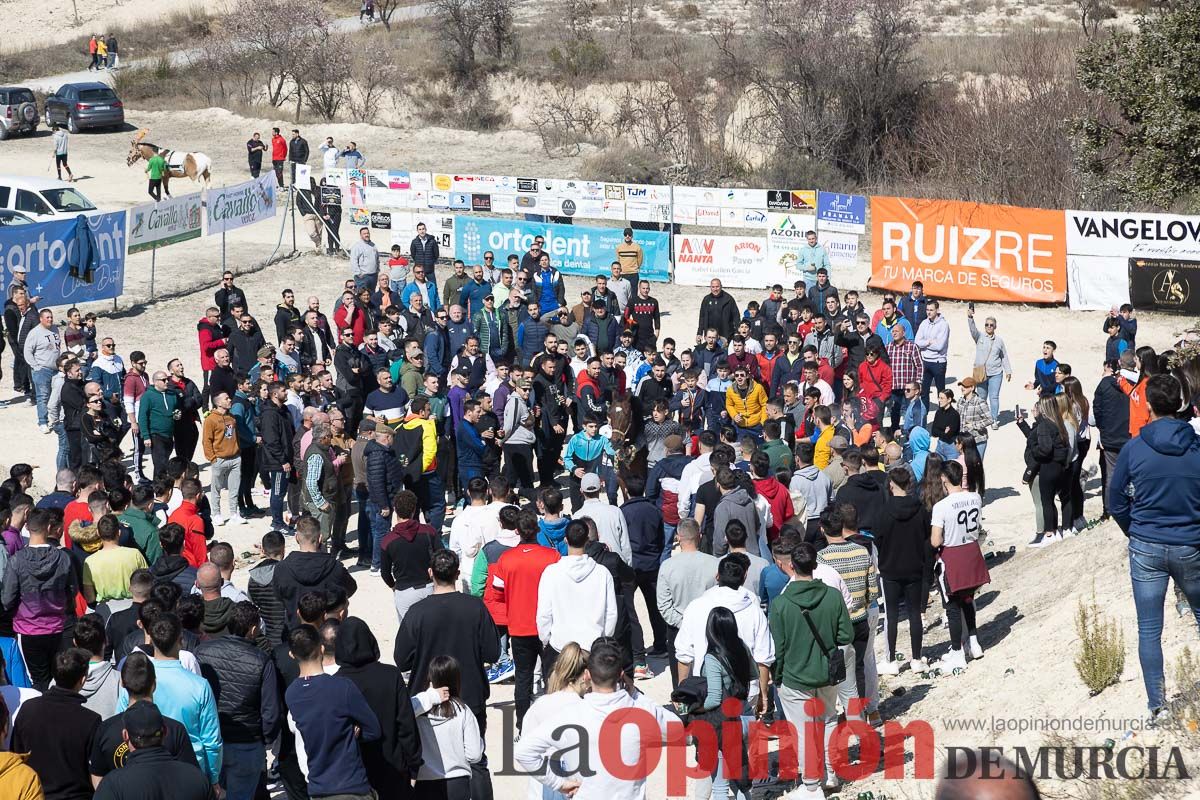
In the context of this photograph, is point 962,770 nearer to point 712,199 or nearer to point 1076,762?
point 1076,762

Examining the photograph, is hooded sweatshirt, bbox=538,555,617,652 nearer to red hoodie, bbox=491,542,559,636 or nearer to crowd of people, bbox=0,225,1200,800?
crowd of people, bbox=0,225,1200,800

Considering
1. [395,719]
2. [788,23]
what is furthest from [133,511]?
[788,23]

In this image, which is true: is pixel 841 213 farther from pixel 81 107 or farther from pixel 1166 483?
pixel 81 107

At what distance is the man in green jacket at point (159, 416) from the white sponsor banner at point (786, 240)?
43.5 feet

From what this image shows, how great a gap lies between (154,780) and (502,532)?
14.8ft

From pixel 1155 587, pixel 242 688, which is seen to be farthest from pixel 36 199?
pixel 1155 587

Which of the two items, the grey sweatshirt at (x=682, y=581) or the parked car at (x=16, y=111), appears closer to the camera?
the grey sweatshirt at (x=682, y=581)

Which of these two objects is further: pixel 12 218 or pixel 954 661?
pixel 12 218

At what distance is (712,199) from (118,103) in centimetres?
2349

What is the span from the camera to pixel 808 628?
8250 millimetres

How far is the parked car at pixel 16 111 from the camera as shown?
4034 cm

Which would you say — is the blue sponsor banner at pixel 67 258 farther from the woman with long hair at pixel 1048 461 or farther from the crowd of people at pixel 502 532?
the woman with long hair at pixel 1048 461

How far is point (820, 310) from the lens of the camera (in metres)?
19.8

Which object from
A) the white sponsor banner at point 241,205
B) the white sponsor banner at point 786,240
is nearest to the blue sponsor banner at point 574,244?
the white sponsor banner at point 786,240
